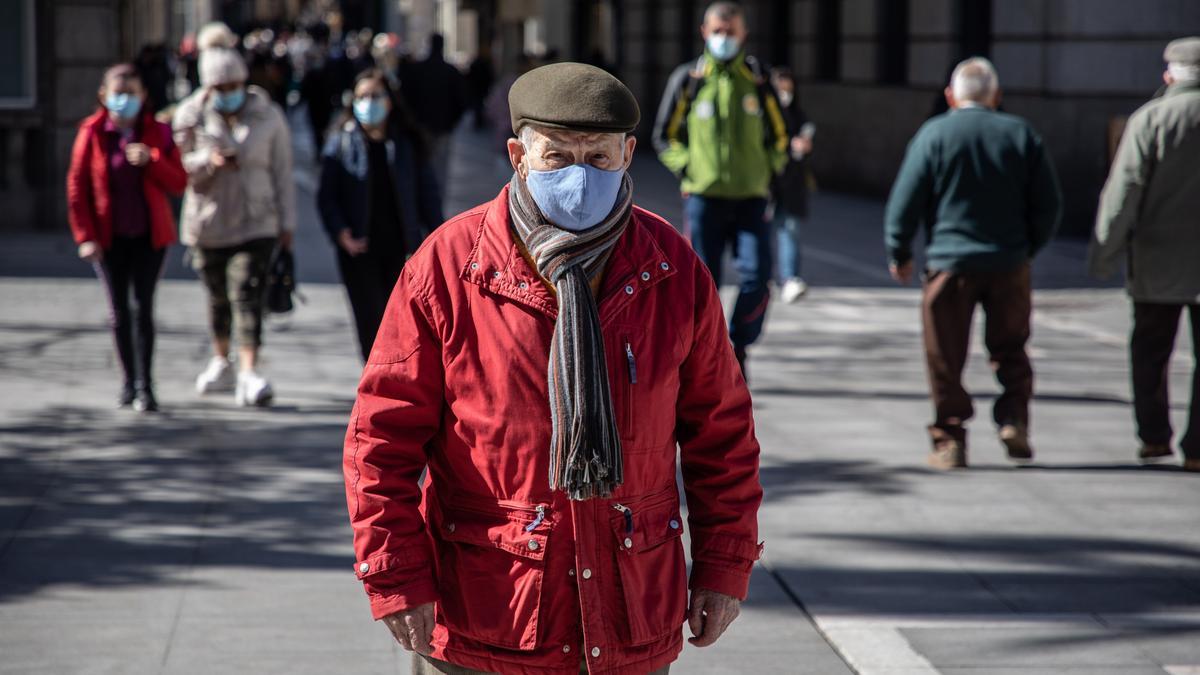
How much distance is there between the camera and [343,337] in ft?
35.8

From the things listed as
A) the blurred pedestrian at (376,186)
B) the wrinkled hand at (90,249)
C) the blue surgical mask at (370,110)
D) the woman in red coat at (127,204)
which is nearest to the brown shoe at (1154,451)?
the blurred pedestrian at (376,186)

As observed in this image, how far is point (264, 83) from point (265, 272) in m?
13.6

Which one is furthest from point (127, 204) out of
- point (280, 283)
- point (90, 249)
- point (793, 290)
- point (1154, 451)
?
point (793, 290)

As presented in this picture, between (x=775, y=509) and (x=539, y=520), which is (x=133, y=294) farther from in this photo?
(x=539, y=520)

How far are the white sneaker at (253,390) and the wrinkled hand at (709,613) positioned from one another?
5685 mm

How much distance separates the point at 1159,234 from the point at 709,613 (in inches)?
196

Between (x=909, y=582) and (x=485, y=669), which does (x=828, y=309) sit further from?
(x=485, y=669)

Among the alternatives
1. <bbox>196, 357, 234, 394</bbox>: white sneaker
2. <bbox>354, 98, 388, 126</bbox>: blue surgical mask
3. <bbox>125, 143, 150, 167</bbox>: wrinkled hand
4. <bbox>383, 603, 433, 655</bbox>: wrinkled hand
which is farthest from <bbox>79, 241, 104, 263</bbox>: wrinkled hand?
<bbox>383, 603, 433, 655</bbox>: wrinkled hand

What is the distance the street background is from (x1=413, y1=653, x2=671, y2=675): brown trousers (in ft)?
5.83

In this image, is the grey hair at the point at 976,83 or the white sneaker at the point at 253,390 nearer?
the grey hair at the point at 976,83

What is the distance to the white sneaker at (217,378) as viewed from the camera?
29.8 feet

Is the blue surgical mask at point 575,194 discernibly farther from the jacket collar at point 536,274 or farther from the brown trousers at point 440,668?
the brown trousers at point 440,668

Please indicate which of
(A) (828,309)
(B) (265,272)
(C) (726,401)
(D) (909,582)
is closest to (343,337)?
(B) (265,272)

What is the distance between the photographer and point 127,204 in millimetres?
8508
